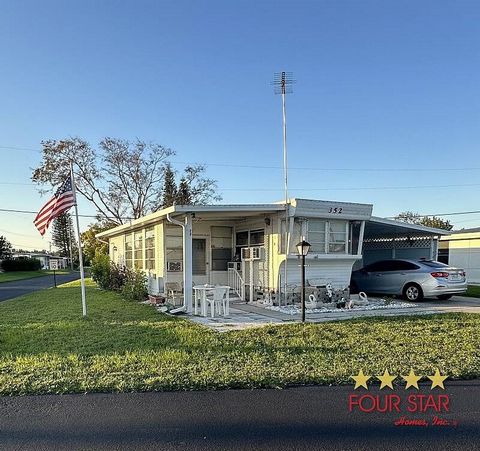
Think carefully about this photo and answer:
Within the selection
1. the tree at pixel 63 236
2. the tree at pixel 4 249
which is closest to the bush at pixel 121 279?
the tree at pixel 4 249

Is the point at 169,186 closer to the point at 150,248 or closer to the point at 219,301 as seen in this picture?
the point at 150,248

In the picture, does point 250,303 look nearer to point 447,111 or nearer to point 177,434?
point 177,434

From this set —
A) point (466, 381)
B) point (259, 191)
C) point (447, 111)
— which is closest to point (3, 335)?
point (466, 381)

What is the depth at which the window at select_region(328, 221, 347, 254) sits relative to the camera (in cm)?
1122

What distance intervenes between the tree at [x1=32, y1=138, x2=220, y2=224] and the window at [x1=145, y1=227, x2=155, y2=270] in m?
20.0

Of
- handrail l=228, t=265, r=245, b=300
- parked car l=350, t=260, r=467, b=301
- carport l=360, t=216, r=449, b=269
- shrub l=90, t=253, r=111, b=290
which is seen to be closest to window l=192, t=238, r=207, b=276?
handrail l=228, t=265, r=245, b=300

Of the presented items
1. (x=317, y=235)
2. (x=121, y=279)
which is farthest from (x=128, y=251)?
(x=317, y=235)

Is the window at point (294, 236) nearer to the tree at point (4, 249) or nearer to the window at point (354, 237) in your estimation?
the window at point (354, 237)

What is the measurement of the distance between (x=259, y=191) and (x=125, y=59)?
57.0ft

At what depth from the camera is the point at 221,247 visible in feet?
42.0

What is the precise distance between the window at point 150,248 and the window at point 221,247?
6.53 ft

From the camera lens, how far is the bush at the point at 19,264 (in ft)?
143

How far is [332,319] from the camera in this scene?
8.59 m

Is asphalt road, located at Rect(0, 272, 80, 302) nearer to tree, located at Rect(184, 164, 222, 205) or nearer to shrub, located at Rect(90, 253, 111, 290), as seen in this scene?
shrub, located at Rect(90, 253, 111, 290)
